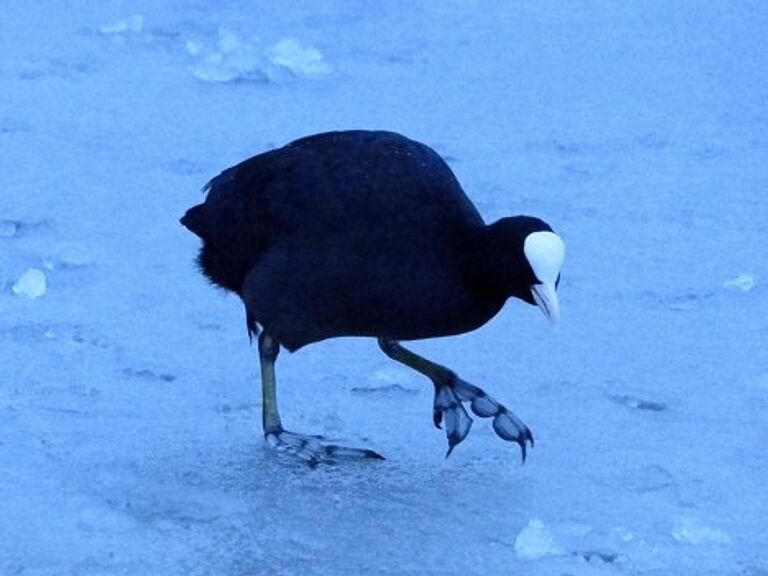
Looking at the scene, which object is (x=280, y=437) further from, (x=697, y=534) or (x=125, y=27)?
(x=125, y=27)

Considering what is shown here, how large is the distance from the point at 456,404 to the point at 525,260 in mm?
518

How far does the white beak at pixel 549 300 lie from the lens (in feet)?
11.7

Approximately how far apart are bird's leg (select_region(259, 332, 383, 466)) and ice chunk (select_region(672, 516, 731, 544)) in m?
0.67

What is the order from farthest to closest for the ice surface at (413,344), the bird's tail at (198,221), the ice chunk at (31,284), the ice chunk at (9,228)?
the ice chunk at (9,228) < the ice chunk at (31,284) < the bird's tail at (198,221) < the ice surface at (413,344)

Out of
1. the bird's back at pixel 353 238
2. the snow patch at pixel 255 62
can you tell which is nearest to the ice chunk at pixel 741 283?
the bird's back at pixel 353 238

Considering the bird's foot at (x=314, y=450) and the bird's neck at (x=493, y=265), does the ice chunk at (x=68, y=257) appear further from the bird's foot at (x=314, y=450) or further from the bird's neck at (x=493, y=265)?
the bird's neck at (x=493, y=265)

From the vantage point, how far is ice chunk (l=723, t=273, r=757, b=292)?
479cm

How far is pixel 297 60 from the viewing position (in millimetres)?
6586

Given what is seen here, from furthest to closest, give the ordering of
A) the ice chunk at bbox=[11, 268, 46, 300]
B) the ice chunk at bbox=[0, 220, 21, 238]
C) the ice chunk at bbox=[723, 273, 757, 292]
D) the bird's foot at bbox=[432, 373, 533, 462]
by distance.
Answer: the ice chunk at bbox=[0, 220, 21, 238] → the ice chunk at bbox=[723, 273, 757, 292] → the ice chunk at bbox=[11, 268, 46, 300] → the bird's foot at bbox=[432, 373, 533, 462]

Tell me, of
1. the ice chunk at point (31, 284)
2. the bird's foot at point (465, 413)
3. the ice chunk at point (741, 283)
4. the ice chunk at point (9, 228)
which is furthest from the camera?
the ice chunk at point (9, 228)

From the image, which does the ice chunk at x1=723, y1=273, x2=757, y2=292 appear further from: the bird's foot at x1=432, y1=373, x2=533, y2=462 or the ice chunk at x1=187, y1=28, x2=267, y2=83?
the ice chunk at x1=187, y1=28, x2=267, y2=83

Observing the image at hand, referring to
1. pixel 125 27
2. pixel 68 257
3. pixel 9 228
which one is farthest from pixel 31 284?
pixel 125 27

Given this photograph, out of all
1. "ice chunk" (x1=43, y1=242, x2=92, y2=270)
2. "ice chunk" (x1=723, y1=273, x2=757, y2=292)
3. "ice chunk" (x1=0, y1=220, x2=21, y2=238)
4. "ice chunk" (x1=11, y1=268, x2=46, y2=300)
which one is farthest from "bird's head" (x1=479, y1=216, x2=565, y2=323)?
"ice chunk" (x1=0, y1=220, x2=21, y2=238)

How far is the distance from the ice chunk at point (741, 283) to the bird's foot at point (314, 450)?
4.33 ft
